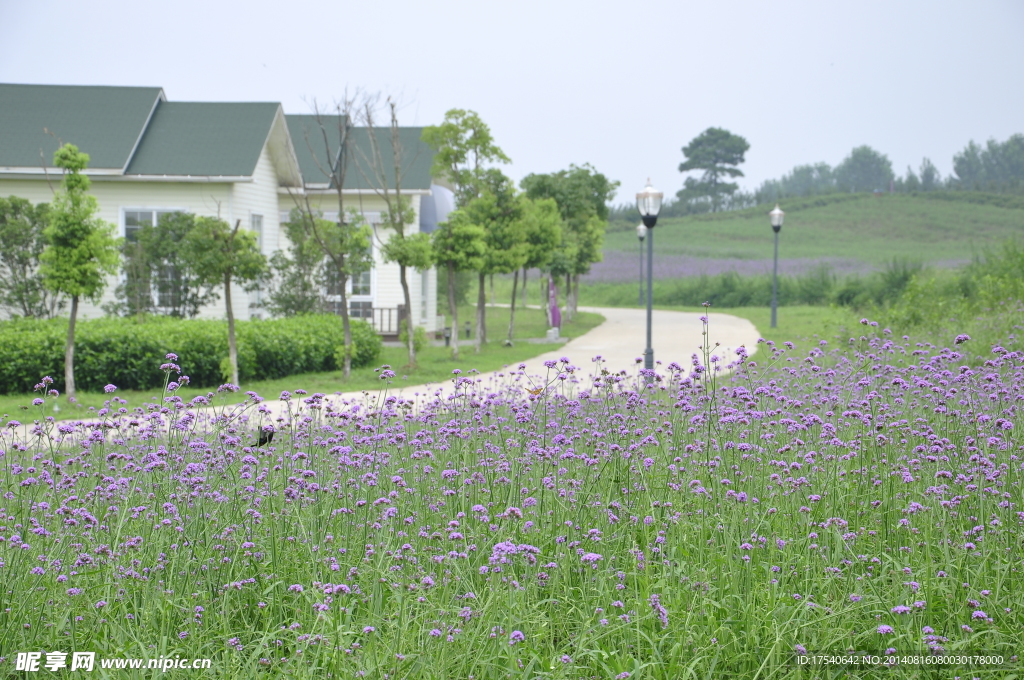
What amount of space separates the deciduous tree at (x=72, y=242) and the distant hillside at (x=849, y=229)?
4590cm

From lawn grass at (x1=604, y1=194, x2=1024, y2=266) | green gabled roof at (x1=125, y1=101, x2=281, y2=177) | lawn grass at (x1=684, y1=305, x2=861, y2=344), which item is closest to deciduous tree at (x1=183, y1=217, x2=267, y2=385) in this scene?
green gabled roof at (x1=125, y1=101, x2=281, y2=177)

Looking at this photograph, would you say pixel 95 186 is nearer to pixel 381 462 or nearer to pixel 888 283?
pixel 381 462

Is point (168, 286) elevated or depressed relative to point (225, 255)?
depressed

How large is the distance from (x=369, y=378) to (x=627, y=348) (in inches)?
284

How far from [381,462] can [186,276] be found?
54.3ft

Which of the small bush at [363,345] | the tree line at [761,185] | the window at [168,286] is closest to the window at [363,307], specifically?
the window at [168,286]

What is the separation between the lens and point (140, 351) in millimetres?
13500

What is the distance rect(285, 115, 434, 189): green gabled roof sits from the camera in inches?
930

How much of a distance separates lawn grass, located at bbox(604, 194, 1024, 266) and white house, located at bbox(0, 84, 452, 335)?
36.4 m

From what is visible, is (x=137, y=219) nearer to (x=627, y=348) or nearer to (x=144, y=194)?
(x=144, y=194)

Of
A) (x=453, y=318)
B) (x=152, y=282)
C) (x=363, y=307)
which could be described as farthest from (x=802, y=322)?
(x=152, y=282)

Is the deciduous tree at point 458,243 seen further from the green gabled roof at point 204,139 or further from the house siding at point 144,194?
the house siding at point 144,194

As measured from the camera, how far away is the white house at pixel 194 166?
20.7 m

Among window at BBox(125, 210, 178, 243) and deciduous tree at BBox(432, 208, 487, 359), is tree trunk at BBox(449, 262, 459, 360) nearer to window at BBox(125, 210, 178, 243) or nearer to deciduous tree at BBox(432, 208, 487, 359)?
deciduous tree at BBox(432, 208, 487, 359)
